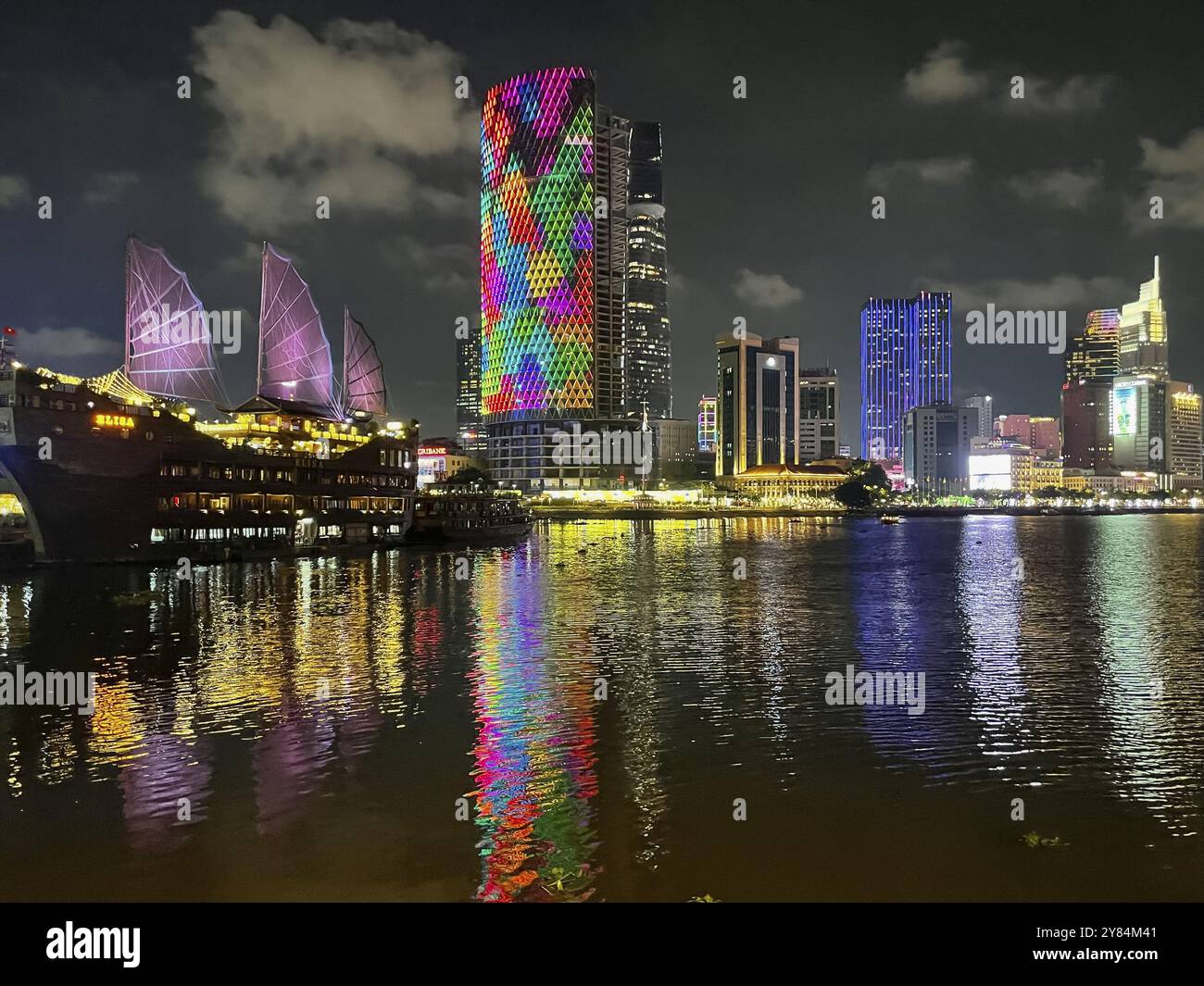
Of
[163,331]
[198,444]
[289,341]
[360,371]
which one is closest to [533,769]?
[198,444]

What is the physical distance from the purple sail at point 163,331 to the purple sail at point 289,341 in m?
10.1

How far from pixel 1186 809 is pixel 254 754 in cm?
1956

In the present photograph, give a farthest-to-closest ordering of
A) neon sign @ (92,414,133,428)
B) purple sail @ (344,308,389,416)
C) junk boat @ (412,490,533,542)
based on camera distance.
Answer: purple sail @ (344,308,389,416) → junk boat @ (412,490,533,542) → neon sign @ (92,414,133,428)

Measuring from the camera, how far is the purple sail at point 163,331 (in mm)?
101875

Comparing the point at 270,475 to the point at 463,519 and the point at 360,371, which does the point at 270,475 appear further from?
the point at 360,371

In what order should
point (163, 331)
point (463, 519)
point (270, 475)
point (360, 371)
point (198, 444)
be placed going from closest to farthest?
1. point (198, 444)
2. point (270, 475)
3. point (163, 331)
4. point (463, 519)
5. point (360, 371)

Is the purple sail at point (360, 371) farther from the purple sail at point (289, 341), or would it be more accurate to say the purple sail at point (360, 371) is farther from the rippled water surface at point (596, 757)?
the rippled water surface at point (596, 757)

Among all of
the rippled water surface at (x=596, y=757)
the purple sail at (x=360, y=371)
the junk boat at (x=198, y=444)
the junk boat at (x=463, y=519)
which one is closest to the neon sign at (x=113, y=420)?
the junk boat at (x=198, y=444)

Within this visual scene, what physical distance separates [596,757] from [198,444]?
234 feet

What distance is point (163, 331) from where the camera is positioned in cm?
10462

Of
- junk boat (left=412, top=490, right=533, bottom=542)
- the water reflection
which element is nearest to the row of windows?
junk boat (left=412, top=490, right=533, bottom=542)

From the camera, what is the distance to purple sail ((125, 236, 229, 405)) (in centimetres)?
10188

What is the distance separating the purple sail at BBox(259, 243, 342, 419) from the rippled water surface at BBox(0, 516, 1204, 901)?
7774 cm

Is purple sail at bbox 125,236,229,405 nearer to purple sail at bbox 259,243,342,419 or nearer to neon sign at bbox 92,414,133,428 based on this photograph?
purple sail at bbox 259,243,342,419
